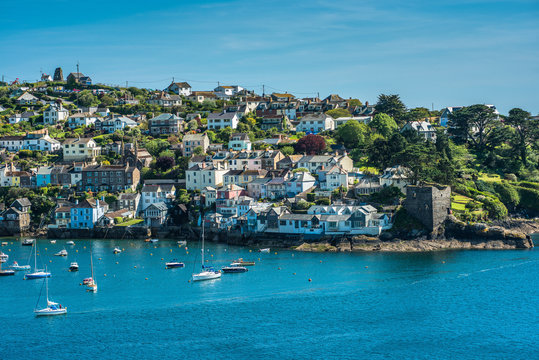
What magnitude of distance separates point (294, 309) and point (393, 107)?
201ft

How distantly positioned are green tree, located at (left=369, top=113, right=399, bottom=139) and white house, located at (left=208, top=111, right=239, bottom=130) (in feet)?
71.2

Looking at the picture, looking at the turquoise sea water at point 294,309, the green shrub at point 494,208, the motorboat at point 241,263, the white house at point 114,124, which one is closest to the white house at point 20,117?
the white house at point 114,124

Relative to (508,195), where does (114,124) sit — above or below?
above

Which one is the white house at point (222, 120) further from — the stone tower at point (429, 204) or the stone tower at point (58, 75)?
the stone tower at point (58, 75)

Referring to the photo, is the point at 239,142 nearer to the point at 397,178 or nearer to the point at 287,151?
the point at 287,151

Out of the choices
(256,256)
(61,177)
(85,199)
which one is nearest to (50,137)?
(61,177)

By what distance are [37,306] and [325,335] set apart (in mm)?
20566

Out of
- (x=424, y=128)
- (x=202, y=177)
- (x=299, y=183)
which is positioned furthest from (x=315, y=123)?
(x=299, y=183)

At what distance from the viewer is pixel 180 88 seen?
127438mm

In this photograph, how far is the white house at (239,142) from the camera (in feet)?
294

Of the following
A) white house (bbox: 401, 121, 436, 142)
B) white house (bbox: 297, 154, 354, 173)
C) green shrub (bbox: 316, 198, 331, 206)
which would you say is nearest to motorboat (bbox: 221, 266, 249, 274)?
green shrub (bbox: 316, 198, 331, 206)

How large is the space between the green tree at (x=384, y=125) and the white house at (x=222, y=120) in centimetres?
2171

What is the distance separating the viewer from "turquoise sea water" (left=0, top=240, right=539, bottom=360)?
36531mm

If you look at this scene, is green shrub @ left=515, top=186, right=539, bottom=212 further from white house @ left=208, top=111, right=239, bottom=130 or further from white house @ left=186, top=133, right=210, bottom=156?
white house @ left=208, top=111, right=239, bottom=130
